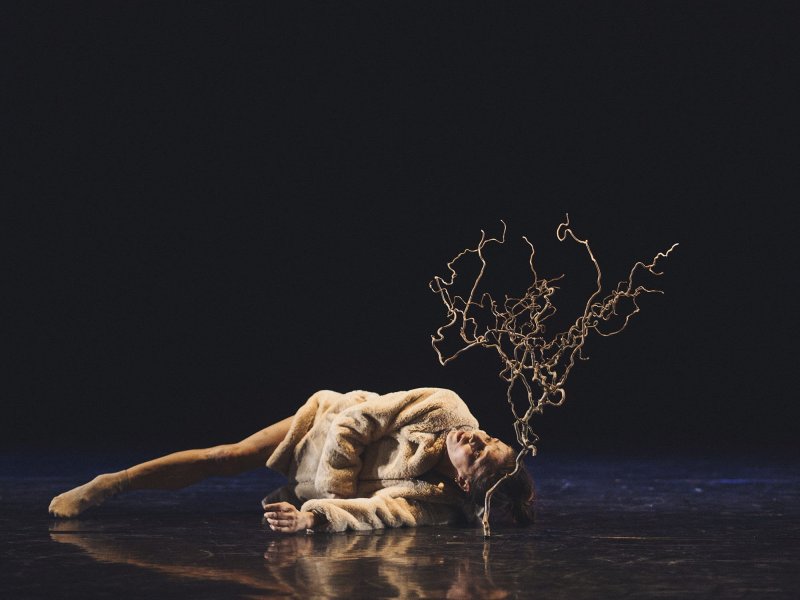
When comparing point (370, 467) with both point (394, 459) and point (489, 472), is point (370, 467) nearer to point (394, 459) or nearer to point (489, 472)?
point (394, 459)

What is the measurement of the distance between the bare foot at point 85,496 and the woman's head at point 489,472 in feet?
4.48

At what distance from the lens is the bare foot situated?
14.8ft

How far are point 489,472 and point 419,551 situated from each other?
0.62m

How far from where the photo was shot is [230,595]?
9.52 feet

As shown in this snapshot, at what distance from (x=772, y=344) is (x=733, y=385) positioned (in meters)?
0.43

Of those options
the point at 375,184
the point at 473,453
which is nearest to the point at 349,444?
the point at 473,453

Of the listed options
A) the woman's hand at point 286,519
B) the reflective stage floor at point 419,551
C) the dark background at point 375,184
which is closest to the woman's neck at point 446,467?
the reflective stage floor at point 419,551

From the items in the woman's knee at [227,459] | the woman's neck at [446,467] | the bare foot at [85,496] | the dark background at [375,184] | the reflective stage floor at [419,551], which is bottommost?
the reflective stage floor at [419,551]

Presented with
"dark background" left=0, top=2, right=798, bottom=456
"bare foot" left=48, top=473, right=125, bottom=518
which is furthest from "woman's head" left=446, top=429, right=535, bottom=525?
"dark background" left=0, top=2, right=798, bottom=456

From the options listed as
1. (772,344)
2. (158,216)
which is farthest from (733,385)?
(158,216)

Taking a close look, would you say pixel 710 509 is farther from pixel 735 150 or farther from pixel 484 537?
pixel 735 150

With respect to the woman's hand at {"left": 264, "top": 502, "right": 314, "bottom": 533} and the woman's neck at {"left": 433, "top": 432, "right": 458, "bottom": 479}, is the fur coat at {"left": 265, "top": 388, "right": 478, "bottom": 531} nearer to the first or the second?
the woman's neck at {"left": 433, "top": 432, "right": 458, "bottom": 479}

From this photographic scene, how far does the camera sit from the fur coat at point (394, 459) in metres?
4.34

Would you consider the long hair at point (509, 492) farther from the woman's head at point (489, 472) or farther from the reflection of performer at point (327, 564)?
the reflection of performer at point (327, 564)
